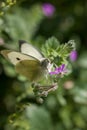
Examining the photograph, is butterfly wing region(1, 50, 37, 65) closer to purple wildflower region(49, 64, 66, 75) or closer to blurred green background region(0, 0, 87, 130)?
purple wildflower region(49, 64, 66, 75)

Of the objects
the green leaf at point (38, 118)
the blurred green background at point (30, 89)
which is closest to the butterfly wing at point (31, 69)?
the blurred green background at point (30, 89)

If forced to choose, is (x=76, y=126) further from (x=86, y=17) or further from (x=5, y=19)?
(x=86, y=17)

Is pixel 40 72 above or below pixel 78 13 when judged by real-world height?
below

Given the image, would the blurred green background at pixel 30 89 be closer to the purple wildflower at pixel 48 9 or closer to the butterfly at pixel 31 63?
the purple wildflower at pixel 48 9

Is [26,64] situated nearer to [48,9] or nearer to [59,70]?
[59,70]

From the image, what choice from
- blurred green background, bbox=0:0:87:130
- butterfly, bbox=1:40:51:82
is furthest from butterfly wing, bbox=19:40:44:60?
blurred green background, bbox=0:0:87:130

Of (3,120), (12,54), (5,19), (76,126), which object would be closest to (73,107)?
(76,126)

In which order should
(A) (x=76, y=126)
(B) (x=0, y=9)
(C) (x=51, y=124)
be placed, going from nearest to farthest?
(B) (x=0, y=9)
(C) (x=51, y=124)
(A) (x=76, y=126)
